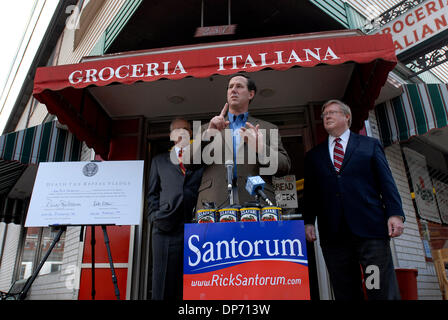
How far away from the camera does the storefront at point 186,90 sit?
335 centimetres

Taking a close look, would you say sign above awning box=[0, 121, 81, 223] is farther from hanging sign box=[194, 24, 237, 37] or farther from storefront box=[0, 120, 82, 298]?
hanging sign box=[194, 24, 237, 37]

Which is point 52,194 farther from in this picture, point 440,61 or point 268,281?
point 440,61

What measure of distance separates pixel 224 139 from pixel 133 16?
3582 mm

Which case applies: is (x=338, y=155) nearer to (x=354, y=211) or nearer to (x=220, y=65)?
(x=354, y=211)

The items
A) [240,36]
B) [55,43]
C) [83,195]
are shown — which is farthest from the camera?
[55,43]

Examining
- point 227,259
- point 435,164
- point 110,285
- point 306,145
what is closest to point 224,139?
point 227,259

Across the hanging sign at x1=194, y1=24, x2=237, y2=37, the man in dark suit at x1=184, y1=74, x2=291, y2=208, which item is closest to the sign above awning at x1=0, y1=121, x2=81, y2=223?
the hanging sign at x1=194, y1=24, x2=237, y2=37

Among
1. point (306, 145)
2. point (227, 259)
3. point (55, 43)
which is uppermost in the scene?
point (55, 43)

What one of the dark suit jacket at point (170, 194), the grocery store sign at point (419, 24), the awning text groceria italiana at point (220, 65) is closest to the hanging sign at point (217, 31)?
the awning text groceria italiana at point (220, 65)

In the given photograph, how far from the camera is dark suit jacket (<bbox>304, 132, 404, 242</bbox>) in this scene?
2.35 m

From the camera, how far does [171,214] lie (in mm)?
3309

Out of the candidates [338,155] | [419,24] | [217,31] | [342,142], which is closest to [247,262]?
[338,155]

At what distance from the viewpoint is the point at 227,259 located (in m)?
1.70

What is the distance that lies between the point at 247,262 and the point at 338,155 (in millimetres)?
1331
